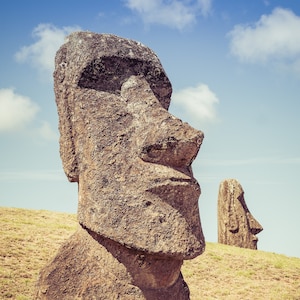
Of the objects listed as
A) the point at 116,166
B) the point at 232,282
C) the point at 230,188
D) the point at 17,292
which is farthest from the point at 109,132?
the point at 230,188

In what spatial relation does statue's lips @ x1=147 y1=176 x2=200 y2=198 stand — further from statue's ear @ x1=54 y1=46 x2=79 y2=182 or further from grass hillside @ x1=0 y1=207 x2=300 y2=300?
grass hillside @ x1=0 y1=207 x2=300 y2=300

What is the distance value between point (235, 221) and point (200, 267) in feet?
14.3

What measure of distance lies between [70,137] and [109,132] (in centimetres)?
63

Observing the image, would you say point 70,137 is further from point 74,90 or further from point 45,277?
point 45,277

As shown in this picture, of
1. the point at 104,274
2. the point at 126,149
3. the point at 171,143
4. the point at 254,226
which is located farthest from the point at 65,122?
the point at 254,226

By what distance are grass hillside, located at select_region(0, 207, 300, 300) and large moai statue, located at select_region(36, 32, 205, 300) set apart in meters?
5.39

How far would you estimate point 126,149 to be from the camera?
4316mm

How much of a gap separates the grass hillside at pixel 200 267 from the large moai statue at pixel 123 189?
5.39m

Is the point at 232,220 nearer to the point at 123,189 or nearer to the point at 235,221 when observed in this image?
the point at 235,221

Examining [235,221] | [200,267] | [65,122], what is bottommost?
[200,267]

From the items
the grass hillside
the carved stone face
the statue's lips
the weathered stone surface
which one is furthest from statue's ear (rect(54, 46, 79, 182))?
the grass hillside

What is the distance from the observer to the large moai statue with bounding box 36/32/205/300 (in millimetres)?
4086

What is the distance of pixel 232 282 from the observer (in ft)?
41.5

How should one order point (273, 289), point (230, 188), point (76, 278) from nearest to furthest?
point (76, 278)
point (273, 289)
point (230, 188)
